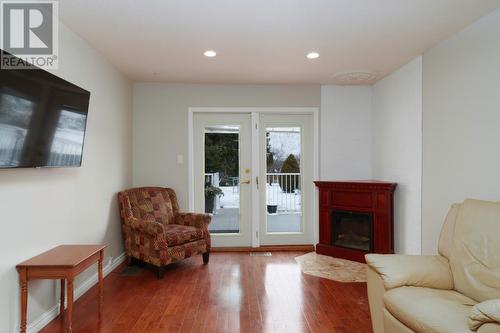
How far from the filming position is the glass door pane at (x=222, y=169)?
14.4ft

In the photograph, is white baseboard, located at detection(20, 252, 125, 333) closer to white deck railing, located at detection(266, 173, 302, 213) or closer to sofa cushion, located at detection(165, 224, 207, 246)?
sofa cushion, located at detection(165, 224, 207, 246)

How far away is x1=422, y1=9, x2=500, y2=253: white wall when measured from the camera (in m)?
2.30

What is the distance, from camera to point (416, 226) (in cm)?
328

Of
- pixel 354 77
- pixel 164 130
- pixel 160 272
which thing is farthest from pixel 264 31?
pixel 160 272

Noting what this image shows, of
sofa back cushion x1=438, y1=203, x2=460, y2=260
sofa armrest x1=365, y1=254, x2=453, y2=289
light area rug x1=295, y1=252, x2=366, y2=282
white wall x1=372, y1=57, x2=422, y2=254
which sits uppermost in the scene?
white wall x1=372, y1=57, x2=422, y2=254

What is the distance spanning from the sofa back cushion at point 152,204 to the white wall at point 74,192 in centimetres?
22

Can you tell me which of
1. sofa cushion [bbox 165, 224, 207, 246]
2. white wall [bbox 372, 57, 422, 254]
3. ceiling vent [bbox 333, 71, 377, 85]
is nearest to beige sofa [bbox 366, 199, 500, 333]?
white wall [bbox 372, 57, 422, 254]

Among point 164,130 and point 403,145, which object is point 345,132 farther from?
point 164,130

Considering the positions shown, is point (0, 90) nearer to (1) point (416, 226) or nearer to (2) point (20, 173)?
(2) point (20, 173)

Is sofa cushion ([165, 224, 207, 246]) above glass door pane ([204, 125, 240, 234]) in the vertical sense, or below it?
below

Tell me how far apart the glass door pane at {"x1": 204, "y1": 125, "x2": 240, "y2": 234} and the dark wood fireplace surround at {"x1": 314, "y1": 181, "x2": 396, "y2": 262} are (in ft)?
3.94

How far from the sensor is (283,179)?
445 centimetres

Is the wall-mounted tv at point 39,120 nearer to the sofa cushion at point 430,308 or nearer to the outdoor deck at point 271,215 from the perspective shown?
the outdoor deck at point 271,215

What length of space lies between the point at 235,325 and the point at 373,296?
104 centimetres
